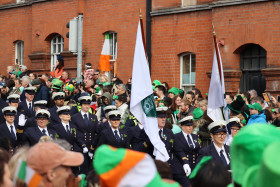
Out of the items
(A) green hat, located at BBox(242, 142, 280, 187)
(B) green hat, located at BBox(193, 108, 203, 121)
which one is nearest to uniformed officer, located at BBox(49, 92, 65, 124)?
(B) green hat, located at BBox(193, 108, 203, 121)

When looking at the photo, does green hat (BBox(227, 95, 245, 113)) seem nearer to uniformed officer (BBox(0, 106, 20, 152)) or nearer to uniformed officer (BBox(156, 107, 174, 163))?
uniformed officer (BBox(156, 107, 174, 163))

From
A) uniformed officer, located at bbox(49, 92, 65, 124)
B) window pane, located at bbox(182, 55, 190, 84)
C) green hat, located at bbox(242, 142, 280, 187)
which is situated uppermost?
window pane, located at bbox(182, 55, 190, 84)

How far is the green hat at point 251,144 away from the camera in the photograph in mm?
2693

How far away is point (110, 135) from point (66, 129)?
1108 mm

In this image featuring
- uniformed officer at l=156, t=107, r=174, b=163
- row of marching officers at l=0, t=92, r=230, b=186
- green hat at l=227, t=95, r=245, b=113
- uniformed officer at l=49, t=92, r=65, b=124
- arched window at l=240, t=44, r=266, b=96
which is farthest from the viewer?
arched window at l=240, t=44, r=266, b=96

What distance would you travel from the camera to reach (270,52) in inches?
666

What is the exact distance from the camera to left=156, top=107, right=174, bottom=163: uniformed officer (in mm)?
10273

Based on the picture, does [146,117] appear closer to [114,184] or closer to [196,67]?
[114,184]

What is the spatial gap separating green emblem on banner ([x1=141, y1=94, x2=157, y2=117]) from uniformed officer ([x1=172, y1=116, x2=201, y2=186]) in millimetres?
864

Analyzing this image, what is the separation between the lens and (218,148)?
888 cm

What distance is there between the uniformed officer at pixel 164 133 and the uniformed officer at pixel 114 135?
0.98m

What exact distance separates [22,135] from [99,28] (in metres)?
12.8

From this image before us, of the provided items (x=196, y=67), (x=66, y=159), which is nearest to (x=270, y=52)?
(x=196, y=67)

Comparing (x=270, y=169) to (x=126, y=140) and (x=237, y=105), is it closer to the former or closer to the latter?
(x=126, y=140)
